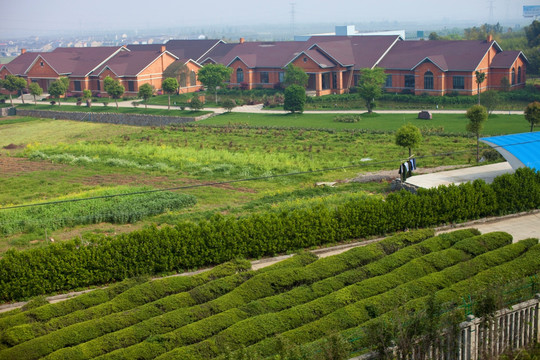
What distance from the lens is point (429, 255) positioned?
13070 mm

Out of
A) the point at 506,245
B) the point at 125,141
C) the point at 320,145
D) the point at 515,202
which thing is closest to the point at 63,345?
the point at 506,245

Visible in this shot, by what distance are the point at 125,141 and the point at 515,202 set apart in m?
25.5

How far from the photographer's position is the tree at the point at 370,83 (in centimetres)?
4319

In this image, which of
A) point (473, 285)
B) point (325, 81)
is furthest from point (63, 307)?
point (325, 81)

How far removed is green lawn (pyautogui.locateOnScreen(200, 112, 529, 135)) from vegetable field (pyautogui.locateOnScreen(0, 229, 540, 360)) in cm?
2229

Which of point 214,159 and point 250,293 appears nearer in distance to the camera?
point 250,293

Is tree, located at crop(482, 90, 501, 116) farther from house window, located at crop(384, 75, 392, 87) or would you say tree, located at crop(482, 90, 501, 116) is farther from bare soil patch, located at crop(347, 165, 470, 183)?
bare soil patch, located at crop(347, 165, 470, 183)

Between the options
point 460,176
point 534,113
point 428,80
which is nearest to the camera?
point 460,176

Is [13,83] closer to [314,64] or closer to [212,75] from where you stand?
[212,75]

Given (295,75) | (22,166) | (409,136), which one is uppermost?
(295,75)

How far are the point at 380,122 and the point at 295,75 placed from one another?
1440 cm

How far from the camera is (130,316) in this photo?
1112cm

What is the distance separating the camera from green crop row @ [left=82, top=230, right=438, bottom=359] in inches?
396

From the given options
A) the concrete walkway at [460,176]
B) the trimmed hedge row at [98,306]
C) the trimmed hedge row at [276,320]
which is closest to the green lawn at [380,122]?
the concrete walkway at [460,176]
